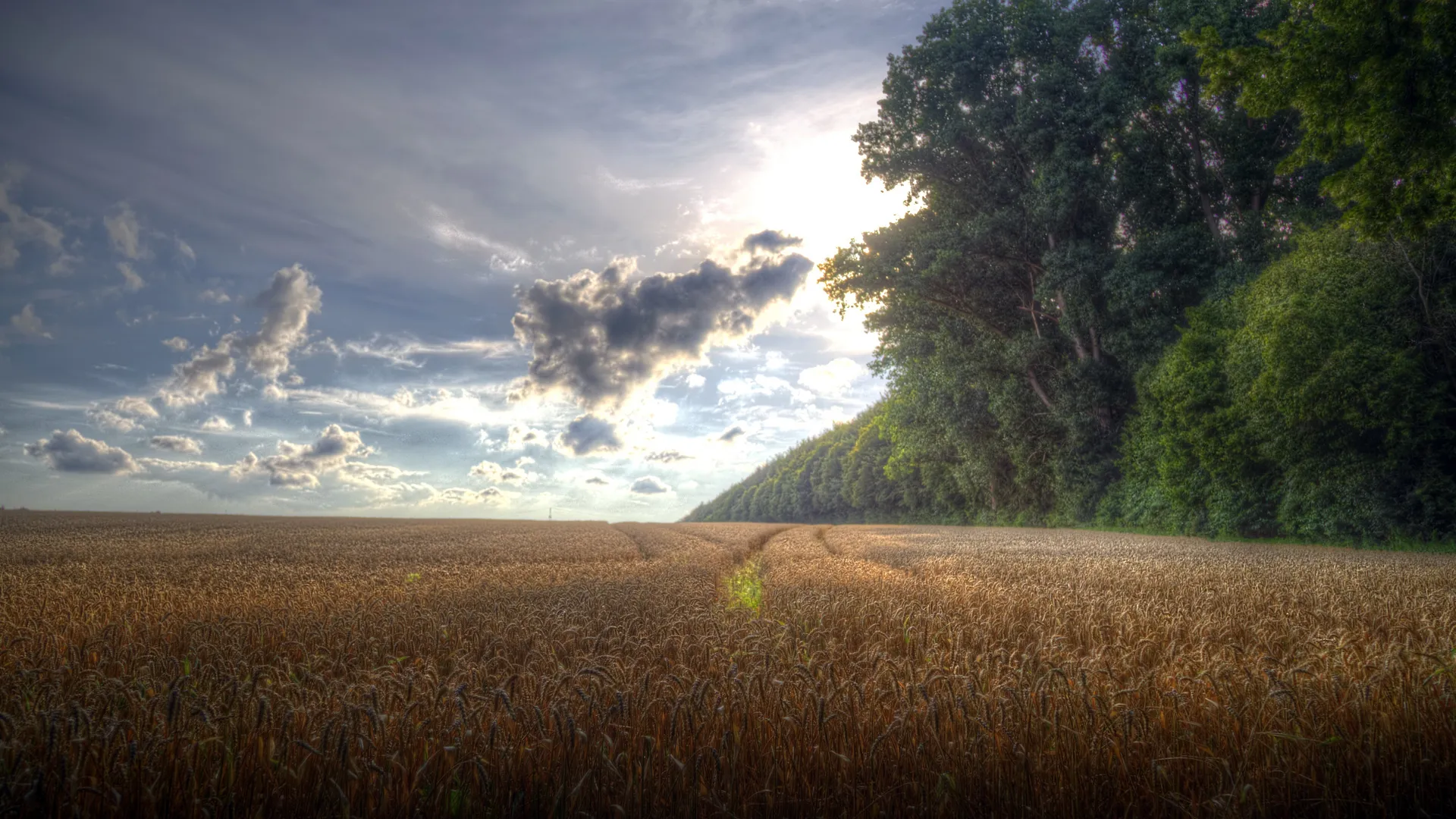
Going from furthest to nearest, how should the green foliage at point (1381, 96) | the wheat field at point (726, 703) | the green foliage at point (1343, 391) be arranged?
the green foliage at point (1343, 391), the green foliage at point (1381, 96), the wheat field at point (726, 703)

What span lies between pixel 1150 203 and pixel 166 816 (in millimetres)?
37745

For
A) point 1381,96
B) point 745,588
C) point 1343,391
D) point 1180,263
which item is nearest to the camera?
point 1381,96

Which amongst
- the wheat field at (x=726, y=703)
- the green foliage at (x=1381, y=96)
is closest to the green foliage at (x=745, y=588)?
the wheat field at (x=726, y=703)


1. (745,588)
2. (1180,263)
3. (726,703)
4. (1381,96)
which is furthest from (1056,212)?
(726,703)

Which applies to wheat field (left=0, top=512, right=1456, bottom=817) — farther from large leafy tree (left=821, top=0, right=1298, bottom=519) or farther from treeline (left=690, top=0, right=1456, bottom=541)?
large leafy tree (left=821, top=0, right=1298, bottom=519)

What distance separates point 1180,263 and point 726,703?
107 feet

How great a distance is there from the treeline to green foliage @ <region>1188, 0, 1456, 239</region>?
0.05 meters

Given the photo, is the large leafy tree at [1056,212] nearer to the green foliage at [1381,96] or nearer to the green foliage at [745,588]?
the green foliage at [1381,96]

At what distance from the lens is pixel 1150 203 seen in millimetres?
31156

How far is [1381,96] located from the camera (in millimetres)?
14688

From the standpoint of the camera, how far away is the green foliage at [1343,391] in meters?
19.3

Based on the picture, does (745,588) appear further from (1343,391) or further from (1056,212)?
(1056,212)

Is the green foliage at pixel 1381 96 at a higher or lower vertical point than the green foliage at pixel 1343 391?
higher

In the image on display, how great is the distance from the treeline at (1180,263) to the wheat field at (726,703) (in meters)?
12.9
